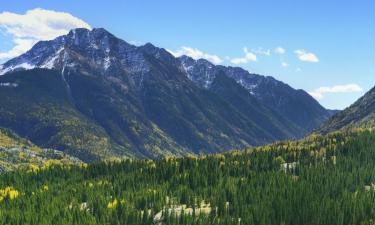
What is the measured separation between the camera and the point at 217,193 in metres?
70.0

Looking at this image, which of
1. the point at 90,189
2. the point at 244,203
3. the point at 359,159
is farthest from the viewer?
the point at 359,159

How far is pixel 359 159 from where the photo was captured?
92.4 metres

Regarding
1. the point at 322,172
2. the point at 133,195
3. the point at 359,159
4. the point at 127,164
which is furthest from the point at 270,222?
the point at 127,164

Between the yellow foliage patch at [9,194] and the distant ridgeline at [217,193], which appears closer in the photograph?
the distant ridgeline at [217,193]

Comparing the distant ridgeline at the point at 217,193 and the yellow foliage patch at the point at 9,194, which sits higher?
the distant ridgeline at the point at 217,193

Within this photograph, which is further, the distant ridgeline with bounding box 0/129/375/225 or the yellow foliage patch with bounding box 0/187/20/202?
the yellow foliage patch with bounding box 0/187/20/202

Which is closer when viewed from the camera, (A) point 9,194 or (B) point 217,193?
(B) point 217,193

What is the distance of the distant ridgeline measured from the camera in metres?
53.5

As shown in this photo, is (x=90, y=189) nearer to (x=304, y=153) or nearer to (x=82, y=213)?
(x=82, y=213)

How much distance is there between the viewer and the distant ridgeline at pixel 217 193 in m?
53.5

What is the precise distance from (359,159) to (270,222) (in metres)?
47.7

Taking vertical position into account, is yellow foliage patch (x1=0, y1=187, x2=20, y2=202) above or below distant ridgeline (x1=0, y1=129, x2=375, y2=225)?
below

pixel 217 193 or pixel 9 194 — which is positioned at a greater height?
pixel 217 193

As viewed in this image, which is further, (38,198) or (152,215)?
(38,198)
